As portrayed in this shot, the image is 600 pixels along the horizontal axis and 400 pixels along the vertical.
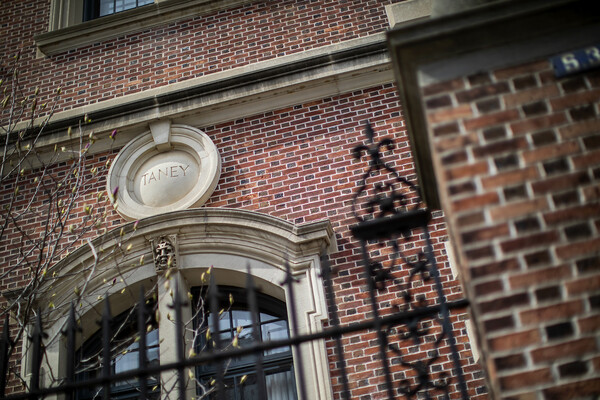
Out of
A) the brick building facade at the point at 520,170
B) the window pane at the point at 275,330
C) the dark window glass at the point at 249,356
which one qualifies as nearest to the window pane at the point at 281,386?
the dark window glass at the point at 249,356

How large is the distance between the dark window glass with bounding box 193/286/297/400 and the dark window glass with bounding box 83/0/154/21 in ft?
15.6

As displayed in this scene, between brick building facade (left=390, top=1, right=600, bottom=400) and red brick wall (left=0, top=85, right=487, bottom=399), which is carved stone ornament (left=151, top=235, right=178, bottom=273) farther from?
brick building facade (left=390, top=1, right=600, bottom=400)

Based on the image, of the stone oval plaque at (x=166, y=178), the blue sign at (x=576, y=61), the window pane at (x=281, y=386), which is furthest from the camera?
the stone oval plaque at (x=166, y=178)

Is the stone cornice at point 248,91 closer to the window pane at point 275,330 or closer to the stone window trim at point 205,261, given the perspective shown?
the stone window trim at point 205,261

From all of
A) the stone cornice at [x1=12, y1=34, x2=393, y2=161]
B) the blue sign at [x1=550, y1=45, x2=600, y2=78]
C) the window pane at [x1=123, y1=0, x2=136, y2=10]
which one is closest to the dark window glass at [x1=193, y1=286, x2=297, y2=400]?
the stone cornice at [x1=12, y1=34, x2=393, y2=161]

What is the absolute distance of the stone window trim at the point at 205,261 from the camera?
6.41 meters

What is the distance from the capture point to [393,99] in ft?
24.2

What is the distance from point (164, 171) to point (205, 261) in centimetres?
131

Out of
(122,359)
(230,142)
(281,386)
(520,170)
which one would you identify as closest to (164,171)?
(230,142)

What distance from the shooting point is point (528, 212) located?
256 cm

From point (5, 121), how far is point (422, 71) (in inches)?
276

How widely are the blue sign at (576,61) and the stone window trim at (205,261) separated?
12.6ft

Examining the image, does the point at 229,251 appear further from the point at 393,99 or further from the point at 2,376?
the point at 2,376

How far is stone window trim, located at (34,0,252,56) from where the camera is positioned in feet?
28.5
